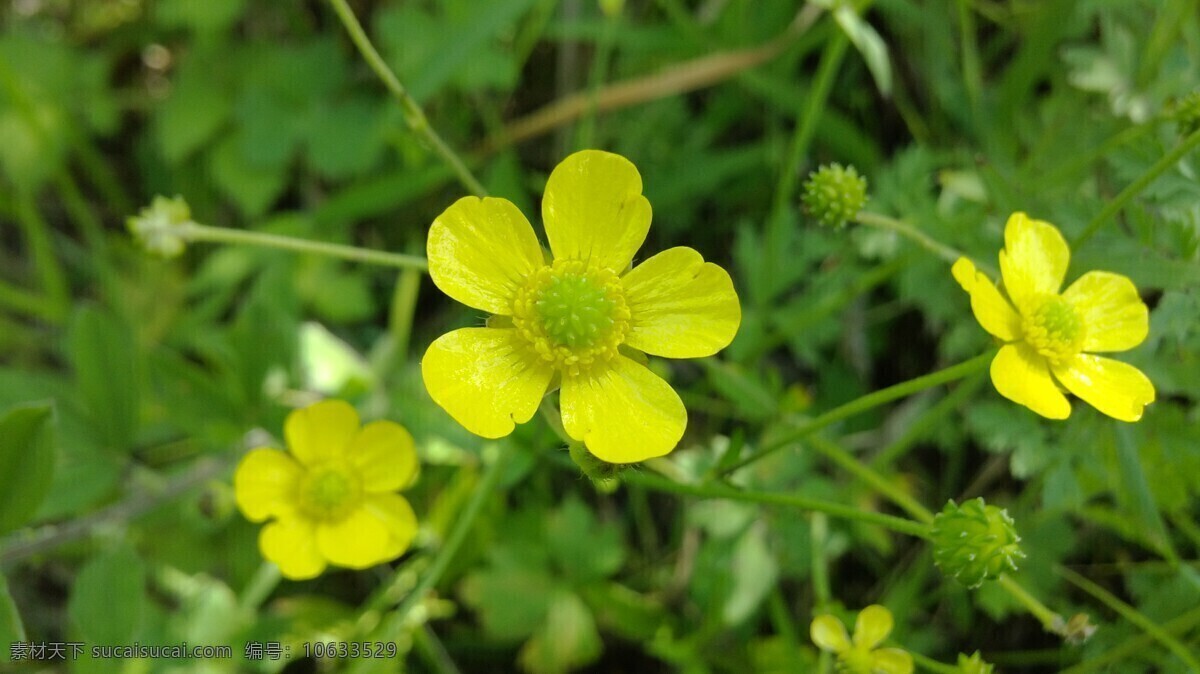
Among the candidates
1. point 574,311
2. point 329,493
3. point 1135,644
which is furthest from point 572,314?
point 1135,644

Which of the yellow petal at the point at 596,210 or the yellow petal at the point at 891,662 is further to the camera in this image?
the yellow petal at the point at 891,662

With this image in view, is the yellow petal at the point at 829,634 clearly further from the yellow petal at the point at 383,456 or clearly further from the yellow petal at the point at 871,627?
the yellow petal at the point at 383,456

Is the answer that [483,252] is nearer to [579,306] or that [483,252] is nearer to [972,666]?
[579,306]

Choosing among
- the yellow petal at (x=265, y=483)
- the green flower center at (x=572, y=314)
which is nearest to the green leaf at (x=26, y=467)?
the yellow petal at (x=265, y=483)

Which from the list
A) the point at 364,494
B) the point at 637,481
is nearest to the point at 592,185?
the point at 637,481

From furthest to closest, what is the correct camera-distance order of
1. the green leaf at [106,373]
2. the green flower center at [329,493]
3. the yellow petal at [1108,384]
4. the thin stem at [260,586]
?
the thin stem at [260,586] → the green leaf at [106,373] → the green flower center at [329,493] → the yellow petal at [1108,384]

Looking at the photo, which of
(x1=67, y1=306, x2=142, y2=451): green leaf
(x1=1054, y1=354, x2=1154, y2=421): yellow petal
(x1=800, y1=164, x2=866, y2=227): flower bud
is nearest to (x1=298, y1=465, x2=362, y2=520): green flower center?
(x1=67, y1=306, x2=142, y2=451): green leaf
